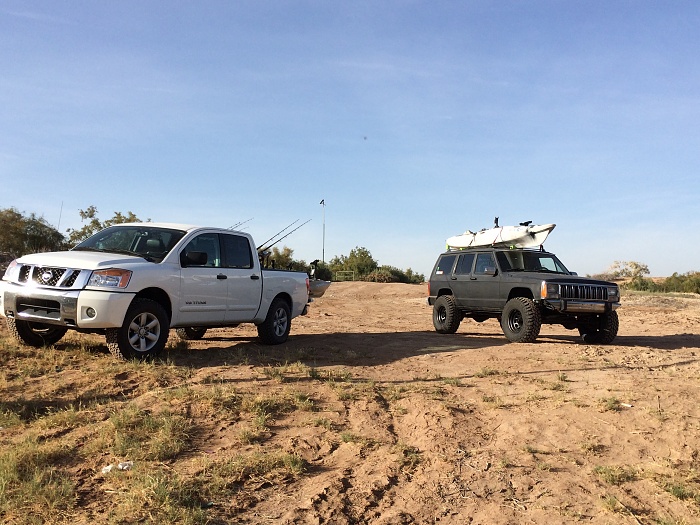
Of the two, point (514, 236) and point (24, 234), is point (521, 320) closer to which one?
point (514, 236)

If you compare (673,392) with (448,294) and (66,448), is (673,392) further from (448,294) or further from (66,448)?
(448,294)

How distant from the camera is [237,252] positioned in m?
10.1

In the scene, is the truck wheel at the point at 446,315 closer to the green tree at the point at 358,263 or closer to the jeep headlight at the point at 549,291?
the jeep headlight at the point at 549,291

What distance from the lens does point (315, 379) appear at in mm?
7816

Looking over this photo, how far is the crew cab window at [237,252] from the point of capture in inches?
391

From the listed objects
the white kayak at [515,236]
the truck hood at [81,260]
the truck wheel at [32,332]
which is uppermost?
the white kayak at [515,236]

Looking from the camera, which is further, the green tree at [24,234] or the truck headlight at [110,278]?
the green tree at [24,234]

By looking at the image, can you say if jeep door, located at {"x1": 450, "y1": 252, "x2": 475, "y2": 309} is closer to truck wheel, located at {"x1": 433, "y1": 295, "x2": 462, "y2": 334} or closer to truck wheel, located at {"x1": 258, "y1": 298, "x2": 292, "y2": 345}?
truck wheel, located at {"x1": 433, "y1": 295, "x2": 462, "y2": 334}

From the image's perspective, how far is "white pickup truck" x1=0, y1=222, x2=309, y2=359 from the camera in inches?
300

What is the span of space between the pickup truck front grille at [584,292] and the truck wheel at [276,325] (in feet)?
17.0

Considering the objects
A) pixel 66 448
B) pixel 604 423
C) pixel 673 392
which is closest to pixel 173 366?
pixel 66 448

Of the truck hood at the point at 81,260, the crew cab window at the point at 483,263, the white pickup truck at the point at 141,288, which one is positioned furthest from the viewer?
the crew cab window at the point at 483,263

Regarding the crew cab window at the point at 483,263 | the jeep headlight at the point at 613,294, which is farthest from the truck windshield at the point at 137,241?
the jeep headlight at the point at 613,294

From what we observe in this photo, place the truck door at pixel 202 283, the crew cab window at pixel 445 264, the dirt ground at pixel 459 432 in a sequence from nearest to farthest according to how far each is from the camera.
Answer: the dirt ground at pixel 459 432 < the truck door at pixel 202 283 < the crew cab window at pixel 445 264
